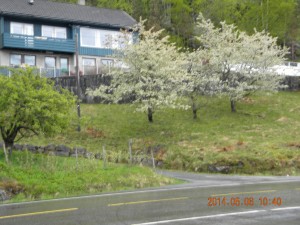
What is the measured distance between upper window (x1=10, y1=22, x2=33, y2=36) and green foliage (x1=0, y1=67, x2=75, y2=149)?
23.3 m

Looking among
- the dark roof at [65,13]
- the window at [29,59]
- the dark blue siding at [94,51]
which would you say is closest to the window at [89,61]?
the dark blue siding at [94,51]

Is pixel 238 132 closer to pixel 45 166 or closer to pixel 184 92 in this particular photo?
pixel 184 92

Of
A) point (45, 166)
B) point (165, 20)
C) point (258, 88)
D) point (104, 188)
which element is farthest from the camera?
point (165, 20)

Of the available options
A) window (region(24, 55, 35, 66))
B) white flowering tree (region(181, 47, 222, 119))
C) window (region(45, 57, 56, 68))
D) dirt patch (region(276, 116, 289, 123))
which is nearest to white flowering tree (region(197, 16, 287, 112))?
white flowering tree (region(181, 47, 222, 119))

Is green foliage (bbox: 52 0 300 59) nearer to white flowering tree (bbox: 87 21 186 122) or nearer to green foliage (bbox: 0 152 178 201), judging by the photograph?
white flowering tree (bbox: 87 21 186 122)

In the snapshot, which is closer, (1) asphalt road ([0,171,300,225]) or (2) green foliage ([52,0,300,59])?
(1) asphalt road ([0,171,300,225])

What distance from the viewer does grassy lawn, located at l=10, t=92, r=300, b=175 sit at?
2539 centimetres

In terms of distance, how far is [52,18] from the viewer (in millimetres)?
44469

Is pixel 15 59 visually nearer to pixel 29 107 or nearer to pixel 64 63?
pixel 64 63

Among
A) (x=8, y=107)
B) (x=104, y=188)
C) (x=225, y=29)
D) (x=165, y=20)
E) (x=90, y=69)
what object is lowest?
(x=104, y=188)

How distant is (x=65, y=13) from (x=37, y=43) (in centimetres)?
569

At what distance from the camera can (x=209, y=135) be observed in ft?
101

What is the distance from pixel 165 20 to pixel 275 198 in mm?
49157

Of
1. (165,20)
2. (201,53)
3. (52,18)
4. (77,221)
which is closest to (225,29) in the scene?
(201,53)
